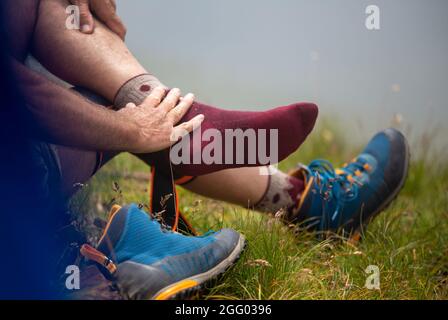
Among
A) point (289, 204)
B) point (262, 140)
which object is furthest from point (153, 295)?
point (289, 204)

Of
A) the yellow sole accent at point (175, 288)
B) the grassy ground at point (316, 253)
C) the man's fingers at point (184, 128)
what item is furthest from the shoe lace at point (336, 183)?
the yellow sole accent at point (175, 288)

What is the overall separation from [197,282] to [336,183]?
80cm

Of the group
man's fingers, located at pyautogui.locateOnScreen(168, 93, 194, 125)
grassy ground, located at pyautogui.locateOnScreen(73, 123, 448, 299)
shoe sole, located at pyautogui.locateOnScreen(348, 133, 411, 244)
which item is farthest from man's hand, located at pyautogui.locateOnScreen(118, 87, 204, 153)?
shoe sole, located at pyautogui.locateOnScreen(348, 133, 411, 244)

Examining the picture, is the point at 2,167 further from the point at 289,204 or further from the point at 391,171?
the point at 391,171

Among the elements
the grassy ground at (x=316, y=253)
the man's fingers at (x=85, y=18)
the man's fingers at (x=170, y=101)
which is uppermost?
the man's fingers at (x=85, y=18)

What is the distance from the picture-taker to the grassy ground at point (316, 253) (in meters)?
1.43

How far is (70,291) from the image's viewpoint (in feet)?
4.27

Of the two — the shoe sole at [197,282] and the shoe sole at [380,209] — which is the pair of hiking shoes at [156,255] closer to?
the shoe sole at [197,282]

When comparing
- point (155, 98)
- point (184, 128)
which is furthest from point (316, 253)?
point (155, 98)

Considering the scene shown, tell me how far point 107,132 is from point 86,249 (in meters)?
0.26

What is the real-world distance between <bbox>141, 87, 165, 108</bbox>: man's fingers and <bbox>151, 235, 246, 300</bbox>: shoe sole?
420 millimetres

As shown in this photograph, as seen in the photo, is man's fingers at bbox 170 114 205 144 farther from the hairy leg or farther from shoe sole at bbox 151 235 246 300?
shoe sole at bbox 151 235 246 300

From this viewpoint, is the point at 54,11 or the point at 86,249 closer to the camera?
the point at 86,249

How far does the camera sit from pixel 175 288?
1.25 m
